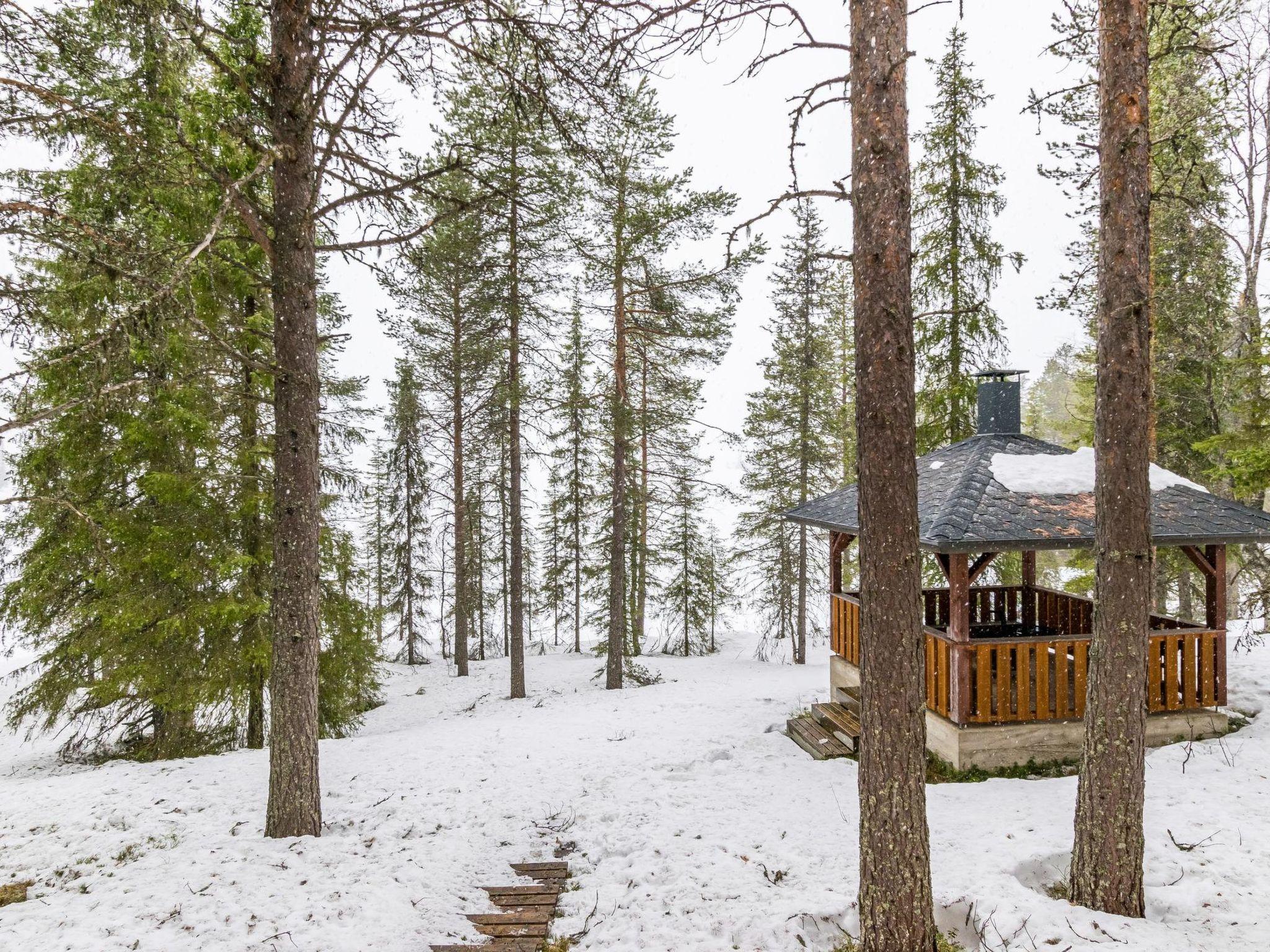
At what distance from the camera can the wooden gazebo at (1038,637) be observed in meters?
6.43

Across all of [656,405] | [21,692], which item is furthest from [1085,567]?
[21,692]

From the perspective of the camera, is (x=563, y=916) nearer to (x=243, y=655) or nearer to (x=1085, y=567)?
(x=243, y=655)

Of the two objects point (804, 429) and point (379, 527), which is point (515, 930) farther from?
point (379, 527)

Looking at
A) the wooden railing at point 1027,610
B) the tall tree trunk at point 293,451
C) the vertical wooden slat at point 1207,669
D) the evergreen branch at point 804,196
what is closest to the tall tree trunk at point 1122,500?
the evergreen branch at point 804,196

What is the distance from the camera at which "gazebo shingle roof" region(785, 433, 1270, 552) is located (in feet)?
20.4

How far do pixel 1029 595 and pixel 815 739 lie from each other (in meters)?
4.49

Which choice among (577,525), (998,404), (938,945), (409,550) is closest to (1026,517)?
(998,404)

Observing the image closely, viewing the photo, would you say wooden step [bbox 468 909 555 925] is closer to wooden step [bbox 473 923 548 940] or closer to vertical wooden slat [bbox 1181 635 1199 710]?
wooden step [bbox 473 923 548 940]

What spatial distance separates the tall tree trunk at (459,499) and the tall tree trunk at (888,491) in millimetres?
10867

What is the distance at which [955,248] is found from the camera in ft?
40.7

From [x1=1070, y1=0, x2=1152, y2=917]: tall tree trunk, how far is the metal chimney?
5.20 m

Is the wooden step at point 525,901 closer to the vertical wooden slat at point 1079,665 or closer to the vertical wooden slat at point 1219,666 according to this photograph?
the vertical wooden slat at point 1079,665

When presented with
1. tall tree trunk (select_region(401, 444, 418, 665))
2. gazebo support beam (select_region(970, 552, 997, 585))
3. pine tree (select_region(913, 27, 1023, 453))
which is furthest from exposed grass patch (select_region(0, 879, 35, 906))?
tall tree trunk (select_region(401, 444, 418, 665))

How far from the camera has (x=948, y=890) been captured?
429 centimetres
